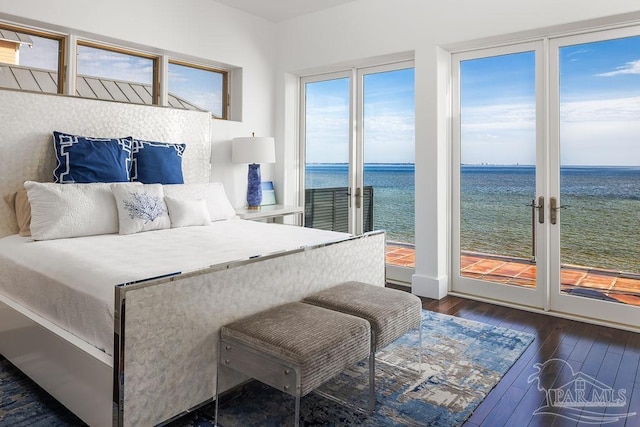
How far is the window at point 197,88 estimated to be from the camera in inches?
166

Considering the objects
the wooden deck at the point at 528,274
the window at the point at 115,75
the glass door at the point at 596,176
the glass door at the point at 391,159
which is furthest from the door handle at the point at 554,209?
the window at the point at 115,75

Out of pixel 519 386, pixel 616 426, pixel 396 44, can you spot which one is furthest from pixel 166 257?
pixel 396 44

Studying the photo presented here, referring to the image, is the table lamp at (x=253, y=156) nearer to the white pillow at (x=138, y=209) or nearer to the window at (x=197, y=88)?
the window at (x=197, y=88)

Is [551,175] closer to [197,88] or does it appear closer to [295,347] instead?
[295,347]

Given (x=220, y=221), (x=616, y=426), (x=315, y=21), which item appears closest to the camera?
(x=616, y=426)

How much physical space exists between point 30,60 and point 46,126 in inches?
21.9

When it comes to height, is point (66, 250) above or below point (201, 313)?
above

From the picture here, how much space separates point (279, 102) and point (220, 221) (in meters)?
1.98

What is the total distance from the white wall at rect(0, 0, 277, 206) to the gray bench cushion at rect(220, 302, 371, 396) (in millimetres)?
2725

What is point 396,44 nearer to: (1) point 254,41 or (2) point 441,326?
(1) point 254,41

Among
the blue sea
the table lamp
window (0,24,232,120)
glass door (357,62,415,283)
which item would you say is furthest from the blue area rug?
the table lamp

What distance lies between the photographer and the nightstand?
4.17 metres

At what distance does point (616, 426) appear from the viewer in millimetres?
1944

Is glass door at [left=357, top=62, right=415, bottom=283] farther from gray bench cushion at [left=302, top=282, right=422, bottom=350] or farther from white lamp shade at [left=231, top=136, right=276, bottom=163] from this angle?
gray bench cushion at [left=302, top=282, right=422, bottom=350]
